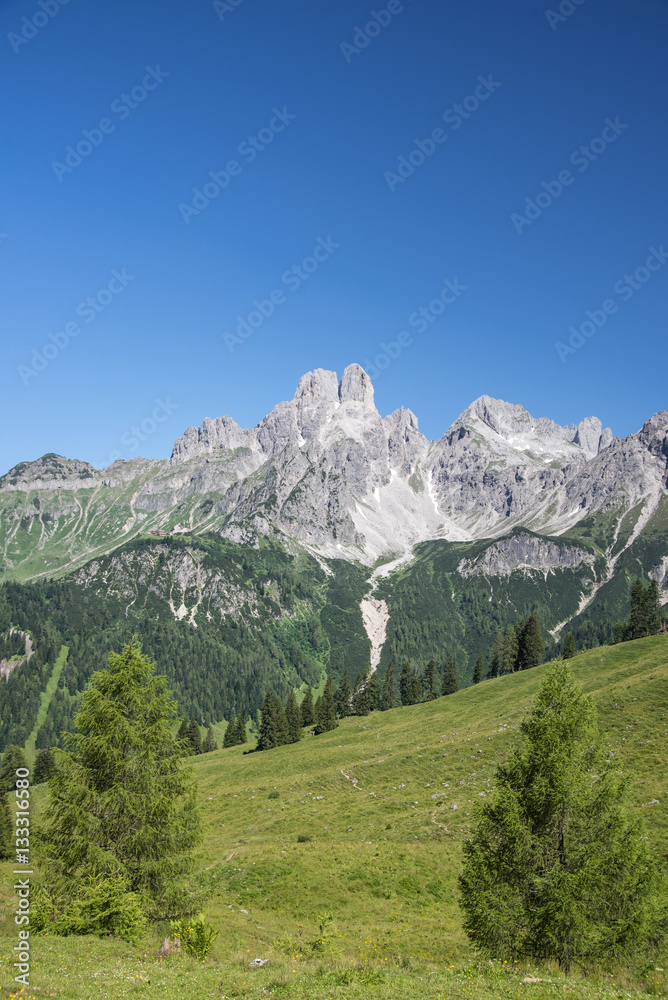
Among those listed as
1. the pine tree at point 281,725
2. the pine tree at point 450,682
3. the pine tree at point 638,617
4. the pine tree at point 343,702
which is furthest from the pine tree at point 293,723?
the pine tree at point 638,617

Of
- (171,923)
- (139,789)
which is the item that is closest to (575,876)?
(171,923)

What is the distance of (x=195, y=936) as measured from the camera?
61.1 ft

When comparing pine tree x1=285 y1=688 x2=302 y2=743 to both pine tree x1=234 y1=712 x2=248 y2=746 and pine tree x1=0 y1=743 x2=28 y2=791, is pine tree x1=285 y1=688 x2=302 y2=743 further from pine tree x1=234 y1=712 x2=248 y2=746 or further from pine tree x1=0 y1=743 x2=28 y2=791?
pine tree x1=0 y1=743 x2=28 y2=791

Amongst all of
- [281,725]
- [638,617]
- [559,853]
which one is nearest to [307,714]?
[281,725]

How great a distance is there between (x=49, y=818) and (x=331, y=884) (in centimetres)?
1989

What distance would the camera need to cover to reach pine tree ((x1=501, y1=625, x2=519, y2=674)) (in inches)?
4540

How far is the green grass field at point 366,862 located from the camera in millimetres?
14906

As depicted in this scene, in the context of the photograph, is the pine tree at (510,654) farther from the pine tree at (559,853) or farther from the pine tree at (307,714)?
the pine tree at (559,853)

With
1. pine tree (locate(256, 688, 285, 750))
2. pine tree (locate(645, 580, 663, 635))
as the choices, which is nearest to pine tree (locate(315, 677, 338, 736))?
pine tree (locate(256, 688, 285, 750))

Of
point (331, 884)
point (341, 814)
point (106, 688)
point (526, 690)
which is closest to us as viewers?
point (106, 688)

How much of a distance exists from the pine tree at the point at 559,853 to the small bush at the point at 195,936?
29.5 feet

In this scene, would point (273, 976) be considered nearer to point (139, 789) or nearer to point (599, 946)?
point (139, 789)

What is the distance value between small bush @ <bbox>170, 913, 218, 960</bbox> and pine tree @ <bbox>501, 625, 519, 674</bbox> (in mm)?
105018

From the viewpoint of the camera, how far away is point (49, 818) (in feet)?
67.3
